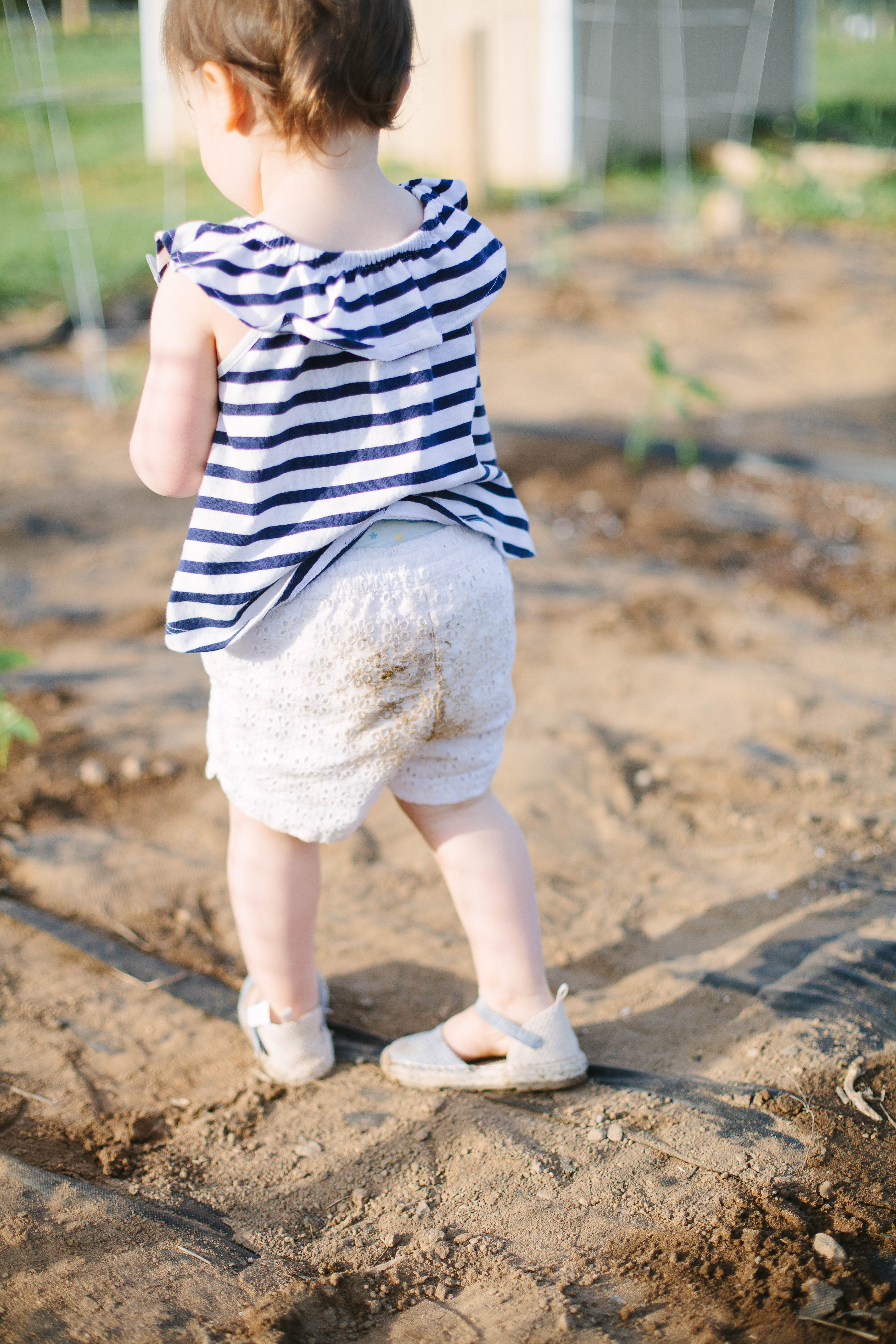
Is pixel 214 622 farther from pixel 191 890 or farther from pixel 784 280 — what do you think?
pixel 784 280

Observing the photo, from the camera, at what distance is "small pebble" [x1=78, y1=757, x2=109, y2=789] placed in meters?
2.32

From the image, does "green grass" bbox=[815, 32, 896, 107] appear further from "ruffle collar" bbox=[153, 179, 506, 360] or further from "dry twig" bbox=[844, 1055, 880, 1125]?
"dry twig" bbox=[844, 1055, 880, 1125]

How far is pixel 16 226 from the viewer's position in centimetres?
797

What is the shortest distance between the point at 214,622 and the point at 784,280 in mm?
6271

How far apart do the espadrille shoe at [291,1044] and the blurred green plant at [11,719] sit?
2.68 feet

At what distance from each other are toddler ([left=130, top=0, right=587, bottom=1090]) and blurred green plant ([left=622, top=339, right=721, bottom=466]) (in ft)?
8.43

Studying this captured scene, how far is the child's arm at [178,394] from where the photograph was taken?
1.15 m

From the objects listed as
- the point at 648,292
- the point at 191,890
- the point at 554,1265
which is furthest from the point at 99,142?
the point at 554,1265

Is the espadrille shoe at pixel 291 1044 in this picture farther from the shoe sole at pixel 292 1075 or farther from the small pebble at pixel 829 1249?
the small pebble at pixel 829 1249

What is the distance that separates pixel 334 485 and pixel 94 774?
1.35 metres

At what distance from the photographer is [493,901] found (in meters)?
1.48

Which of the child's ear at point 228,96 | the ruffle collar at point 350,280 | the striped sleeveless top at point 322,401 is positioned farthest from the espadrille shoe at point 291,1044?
the child's ear at point 228,96

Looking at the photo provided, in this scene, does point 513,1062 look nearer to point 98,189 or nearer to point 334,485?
point 334,485

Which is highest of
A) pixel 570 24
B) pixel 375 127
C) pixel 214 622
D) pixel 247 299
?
pixel 570 24
